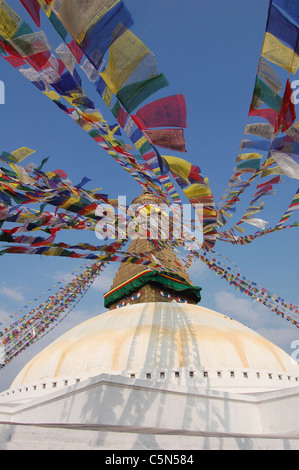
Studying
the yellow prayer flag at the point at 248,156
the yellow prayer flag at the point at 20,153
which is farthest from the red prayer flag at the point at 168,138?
the yellow prayer flag at the point at 20,153

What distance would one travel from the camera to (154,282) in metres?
14.8

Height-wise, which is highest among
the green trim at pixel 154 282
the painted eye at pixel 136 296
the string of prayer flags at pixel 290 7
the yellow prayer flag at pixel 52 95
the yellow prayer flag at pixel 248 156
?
the green trim at pixel 154 282

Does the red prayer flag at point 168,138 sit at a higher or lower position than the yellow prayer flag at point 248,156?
lower

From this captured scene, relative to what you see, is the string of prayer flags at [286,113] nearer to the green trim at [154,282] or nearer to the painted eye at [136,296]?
the green trim at [154,282]

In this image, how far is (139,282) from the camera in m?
14.9

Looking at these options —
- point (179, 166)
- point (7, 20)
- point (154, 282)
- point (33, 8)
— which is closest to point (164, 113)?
point (179, 166)

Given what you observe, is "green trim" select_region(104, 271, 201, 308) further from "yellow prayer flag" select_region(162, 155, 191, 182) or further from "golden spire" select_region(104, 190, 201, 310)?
"yellow prayer flag" select_region(162, 155, 191, 182)

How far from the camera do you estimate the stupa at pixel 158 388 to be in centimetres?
454

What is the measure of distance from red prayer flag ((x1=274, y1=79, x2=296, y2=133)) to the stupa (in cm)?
319

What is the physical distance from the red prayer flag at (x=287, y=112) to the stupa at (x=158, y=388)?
3192 mm

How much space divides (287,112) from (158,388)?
6.18 meters

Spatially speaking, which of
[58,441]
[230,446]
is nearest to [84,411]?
[58,441]
